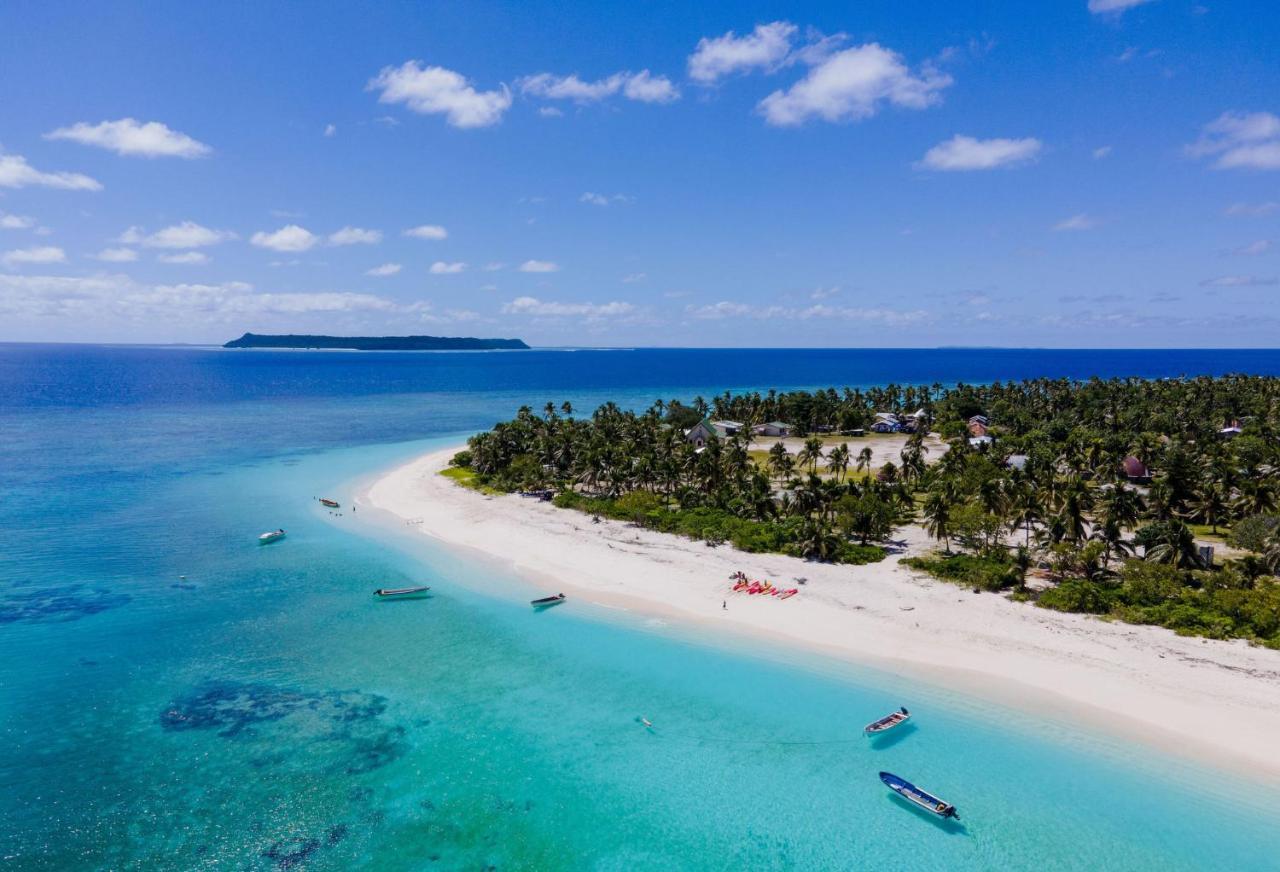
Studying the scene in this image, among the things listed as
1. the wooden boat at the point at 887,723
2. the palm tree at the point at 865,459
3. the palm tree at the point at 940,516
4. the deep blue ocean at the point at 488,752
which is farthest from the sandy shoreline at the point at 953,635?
the palm tree at the point at 865,459

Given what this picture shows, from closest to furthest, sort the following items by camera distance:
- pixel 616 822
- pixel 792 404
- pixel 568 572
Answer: pixel 616 822
pixel 568 572
pixel 792 404

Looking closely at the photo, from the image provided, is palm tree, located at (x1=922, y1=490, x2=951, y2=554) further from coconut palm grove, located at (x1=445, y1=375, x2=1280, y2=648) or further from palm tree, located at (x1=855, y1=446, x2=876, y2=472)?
palm tree, located at (x1=855, y1=446, x2=876, y2=472)

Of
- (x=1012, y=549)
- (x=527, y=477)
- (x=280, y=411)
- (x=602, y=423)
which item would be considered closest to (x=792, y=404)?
(x=602, y=423)

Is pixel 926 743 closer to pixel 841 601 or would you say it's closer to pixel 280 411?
pixel 841 601

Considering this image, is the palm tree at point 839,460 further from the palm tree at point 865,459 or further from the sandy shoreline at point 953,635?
the sandy shoreline at point 953,635

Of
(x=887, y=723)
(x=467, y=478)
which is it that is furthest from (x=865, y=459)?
(x=887, y=723)

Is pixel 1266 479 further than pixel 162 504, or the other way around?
pixel 162 504
